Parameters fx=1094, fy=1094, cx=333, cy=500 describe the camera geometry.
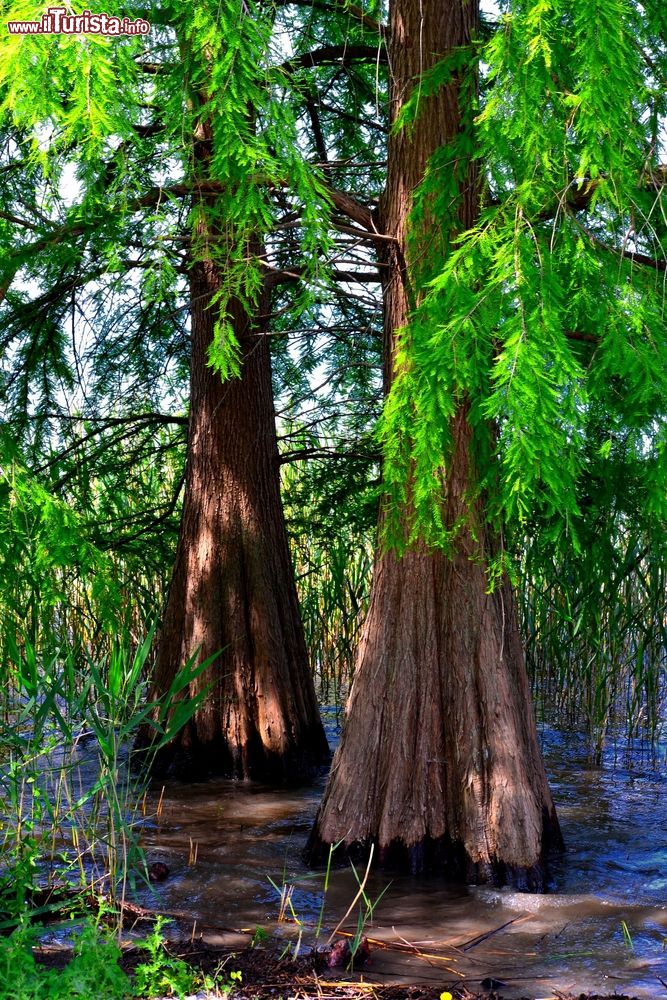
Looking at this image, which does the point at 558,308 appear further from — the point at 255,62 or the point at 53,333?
the point at 53,333

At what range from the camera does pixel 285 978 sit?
4.10 meters

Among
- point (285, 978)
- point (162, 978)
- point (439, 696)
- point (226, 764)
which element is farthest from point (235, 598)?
point (162, 978)

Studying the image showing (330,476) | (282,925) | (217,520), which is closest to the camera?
(282,925)

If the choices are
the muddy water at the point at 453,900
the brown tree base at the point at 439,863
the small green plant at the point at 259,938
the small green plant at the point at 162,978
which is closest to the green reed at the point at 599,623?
the muddy water at the point at 453,900

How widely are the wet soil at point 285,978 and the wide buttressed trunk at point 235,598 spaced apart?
3193 mm

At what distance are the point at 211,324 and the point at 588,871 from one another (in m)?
4.44

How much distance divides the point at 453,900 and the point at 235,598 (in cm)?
303

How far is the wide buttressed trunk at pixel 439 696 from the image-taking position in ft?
17.9

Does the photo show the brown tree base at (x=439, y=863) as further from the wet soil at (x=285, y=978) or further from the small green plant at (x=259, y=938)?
the wet soil at (x=285, y=978)

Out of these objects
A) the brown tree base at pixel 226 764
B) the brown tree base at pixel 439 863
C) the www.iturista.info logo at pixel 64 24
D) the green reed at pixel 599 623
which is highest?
the www.iturista.info logo at pixel 64 24

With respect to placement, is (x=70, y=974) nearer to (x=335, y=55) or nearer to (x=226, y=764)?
(x=226, y=764)

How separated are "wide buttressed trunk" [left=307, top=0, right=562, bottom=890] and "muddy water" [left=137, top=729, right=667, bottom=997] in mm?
223

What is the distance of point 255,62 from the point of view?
4.52 meters

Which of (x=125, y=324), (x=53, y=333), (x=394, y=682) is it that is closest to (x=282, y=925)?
(x=394, y=682)
